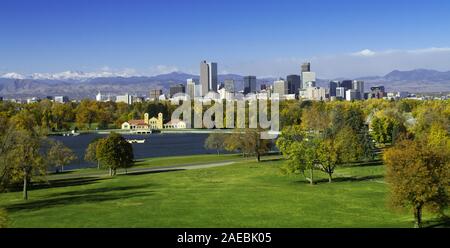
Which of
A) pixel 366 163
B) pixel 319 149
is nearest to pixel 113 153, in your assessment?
pixel 319 149

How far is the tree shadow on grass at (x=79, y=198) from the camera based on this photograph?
88.7ft

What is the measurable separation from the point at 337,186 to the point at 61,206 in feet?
56.2

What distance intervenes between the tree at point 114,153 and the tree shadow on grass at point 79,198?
9.42m

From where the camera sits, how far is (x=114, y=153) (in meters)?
42.9

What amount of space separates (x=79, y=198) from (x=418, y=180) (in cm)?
1793

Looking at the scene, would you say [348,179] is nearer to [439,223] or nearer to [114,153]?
[439,223]

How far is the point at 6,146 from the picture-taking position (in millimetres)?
31953

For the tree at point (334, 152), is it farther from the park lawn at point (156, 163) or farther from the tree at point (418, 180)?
the tree at point (418, 180)

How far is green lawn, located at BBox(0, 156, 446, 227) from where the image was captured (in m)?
21.8

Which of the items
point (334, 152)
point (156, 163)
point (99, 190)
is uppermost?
point (334, 152)

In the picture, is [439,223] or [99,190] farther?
[99,190]

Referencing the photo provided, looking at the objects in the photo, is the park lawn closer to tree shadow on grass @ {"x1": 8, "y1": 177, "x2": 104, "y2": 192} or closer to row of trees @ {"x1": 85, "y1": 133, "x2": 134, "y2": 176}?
row of trees @ {"x1": 85, "y1": 133, "x2": 134, "y2": 176}

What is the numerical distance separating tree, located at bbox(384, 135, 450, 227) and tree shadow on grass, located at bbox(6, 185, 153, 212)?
1480 cm
